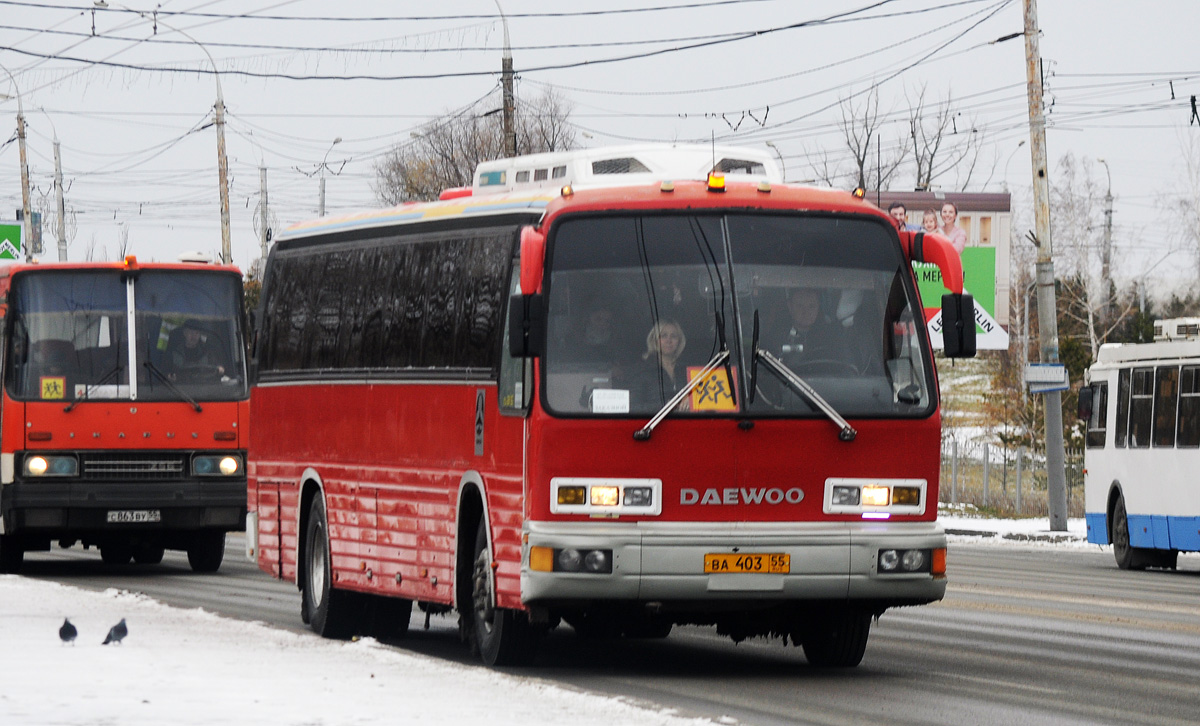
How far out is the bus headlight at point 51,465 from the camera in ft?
76.6

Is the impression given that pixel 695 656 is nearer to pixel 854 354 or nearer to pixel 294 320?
pixel 854 354

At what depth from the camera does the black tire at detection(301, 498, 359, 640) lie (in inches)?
646

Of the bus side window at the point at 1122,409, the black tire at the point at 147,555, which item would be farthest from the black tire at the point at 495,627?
the bus side window at the point at 1122,409

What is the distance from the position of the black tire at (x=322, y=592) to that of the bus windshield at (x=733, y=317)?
4278 mm

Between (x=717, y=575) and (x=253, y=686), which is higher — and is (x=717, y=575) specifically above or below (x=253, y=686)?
above

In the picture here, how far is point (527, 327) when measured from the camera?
12641 mm

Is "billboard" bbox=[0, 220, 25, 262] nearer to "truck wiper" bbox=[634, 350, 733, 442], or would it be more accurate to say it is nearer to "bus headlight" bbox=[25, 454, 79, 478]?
"bus headlight" bbox=[25, 454, 79, 478]

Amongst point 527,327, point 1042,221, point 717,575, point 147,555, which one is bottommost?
point 147,555

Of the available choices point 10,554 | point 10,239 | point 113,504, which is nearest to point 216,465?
point 113,504

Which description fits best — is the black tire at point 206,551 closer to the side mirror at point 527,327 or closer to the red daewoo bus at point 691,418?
the red daewoo bus at point 691,418

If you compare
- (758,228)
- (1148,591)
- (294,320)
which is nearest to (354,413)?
(294,320)

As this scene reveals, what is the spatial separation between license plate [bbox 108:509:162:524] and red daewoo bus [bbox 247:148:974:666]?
9868 mm

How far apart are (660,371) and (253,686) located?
299cm

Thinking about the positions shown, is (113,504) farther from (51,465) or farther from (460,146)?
(460,146)
